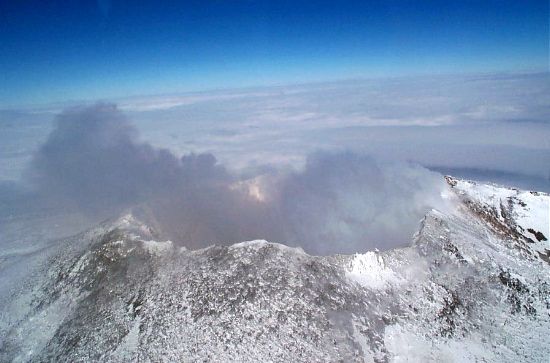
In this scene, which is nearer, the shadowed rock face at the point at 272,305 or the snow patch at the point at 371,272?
the shadowed rock face at the point at 272,305

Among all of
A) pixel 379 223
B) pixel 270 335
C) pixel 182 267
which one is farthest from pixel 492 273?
pixel 182 267

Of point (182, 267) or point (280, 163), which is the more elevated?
point (182, 267)

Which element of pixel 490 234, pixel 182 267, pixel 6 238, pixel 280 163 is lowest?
pixel 280 163

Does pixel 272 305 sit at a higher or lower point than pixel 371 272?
higher

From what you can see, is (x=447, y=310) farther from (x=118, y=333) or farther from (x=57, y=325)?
(x=57, y=325)

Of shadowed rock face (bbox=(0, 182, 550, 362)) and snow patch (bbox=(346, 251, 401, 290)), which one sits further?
snow patch (bbox=(346, 251, 401, 290))

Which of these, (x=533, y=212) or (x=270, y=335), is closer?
(x=270, y=335)

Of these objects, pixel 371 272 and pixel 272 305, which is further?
pixel 371 272

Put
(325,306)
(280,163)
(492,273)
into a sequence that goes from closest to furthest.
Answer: (325,306)
(492,273)
(280,163)
